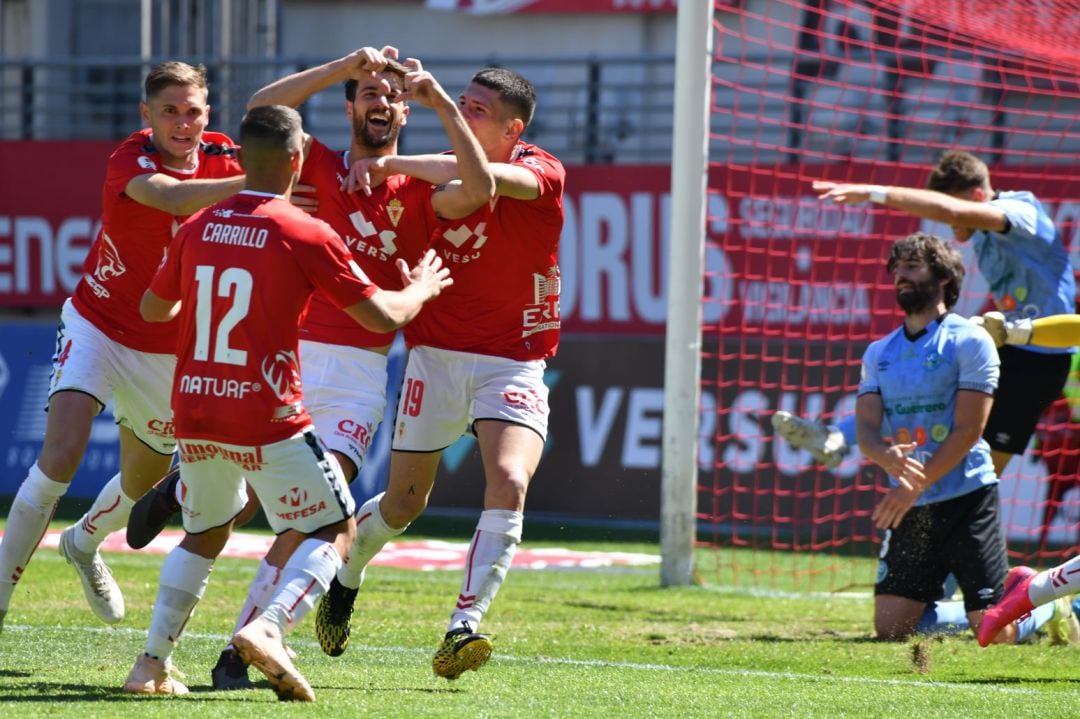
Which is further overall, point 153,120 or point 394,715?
point 153,120

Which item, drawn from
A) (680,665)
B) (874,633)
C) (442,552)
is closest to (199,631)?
(680,665)

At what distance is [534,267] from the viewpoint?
6.30 metres

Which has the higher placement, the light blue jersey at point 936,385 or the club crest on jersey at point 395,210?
the club crest on jersey at point 395,210

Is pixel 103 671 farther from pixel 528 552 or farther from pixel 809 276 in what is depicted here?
pixel 809 276

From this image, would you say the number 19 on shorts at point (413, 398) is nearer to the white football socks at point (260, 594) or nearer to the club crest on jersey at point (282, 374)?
the white football socks at point (260, 594)

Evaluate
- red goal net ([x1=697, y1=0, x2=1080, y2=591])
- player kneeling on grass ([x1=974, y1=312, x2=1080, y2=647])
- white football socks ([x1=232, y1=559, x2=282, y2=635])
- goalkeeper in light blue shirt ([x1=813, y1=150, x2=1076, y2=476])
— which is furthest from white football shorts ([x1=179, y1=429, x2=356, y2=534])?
red goal net ([x1=697, y1=0, x2=1080, y2=591])

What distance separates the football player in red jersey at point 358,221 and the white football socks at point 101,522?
1252 millimetres

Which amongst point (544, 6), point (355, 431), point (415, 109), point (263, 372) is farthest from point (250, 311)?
point (544, 6)

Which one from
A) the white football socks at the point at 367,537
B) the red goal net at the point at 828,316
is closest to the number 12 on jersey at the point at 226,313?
the white football socks at the point at 367,537

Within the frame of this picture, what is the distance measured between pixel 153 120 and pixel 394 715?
9.49 feet

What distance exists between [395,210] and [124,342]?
1.39 m

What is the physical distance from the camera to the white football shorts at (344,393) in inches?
238

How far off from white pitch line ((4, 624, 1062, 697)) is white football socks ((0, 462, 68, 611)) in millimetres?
572

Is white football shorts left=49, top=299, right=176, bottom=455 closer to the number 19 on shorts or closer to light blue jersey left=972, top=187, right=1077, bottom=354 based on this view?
the number 19 on shorts
